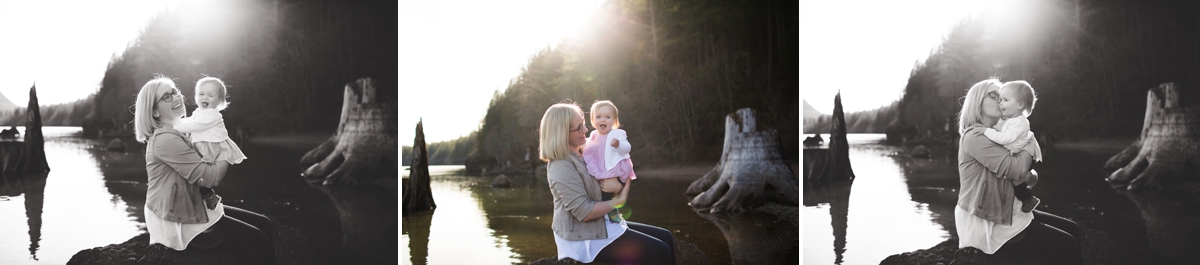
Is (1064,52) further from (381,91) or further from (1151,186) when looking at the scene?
(381,91)

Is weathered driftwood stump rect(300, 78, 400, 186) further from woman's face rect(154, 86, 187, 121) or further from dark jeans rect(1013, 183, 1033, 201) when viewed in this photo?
dark jeans rect(1013, 183, 1033, 201)

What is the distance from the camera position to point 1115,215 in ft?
13.4

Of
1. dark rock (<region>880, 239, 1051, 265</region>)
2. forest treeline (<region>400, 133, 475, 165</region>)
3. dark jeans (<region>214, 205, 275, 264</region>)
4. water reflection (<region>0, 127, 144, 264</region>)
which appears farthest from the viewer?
forest treeline (<region>400, 133, 475, 165</region>)

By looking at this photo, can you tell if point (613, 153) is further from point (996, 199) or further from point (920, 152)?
point (920, 152)

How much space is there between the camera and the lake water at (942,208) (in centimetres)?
396

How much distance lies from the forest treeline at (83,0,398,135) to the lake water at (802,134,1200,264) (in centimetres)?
323

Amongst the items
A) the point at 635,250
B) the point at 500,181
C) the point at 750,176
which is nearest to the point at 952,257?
the point at 750,176

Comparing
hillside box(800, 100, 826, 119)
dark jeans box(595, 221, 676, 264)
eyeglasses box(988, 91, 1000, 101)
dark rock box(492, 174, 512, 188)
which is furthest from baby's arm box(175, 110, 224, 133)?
eyeglasses box(988, 91, 1000, 101)

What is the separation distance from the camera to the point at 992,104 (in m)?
4.00

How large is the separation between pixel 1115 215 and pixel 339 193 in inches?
177

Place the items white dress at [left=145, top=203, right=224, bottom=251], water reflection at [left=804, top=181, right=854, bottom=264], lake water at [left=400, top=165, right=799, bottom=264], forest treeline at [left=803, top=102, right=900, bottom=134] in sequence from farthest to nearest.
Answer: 1. lake water at [left=400, top=165, right=799, bottom=264]
2. water reflection at [left=804, top=181, right=854, bottom=264]
3. forest treeline at [left=803, top=102, right=900, bottom=134]
4. white dress at [left=145, top=203, right=224, bottom=251]

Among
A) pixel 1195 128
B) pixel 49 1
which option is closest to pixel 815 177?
pixel 1195 128

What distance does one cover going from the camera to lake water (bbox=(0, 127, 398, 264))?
4.43 meters

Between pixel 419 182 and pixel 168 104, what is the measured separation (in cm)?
245
